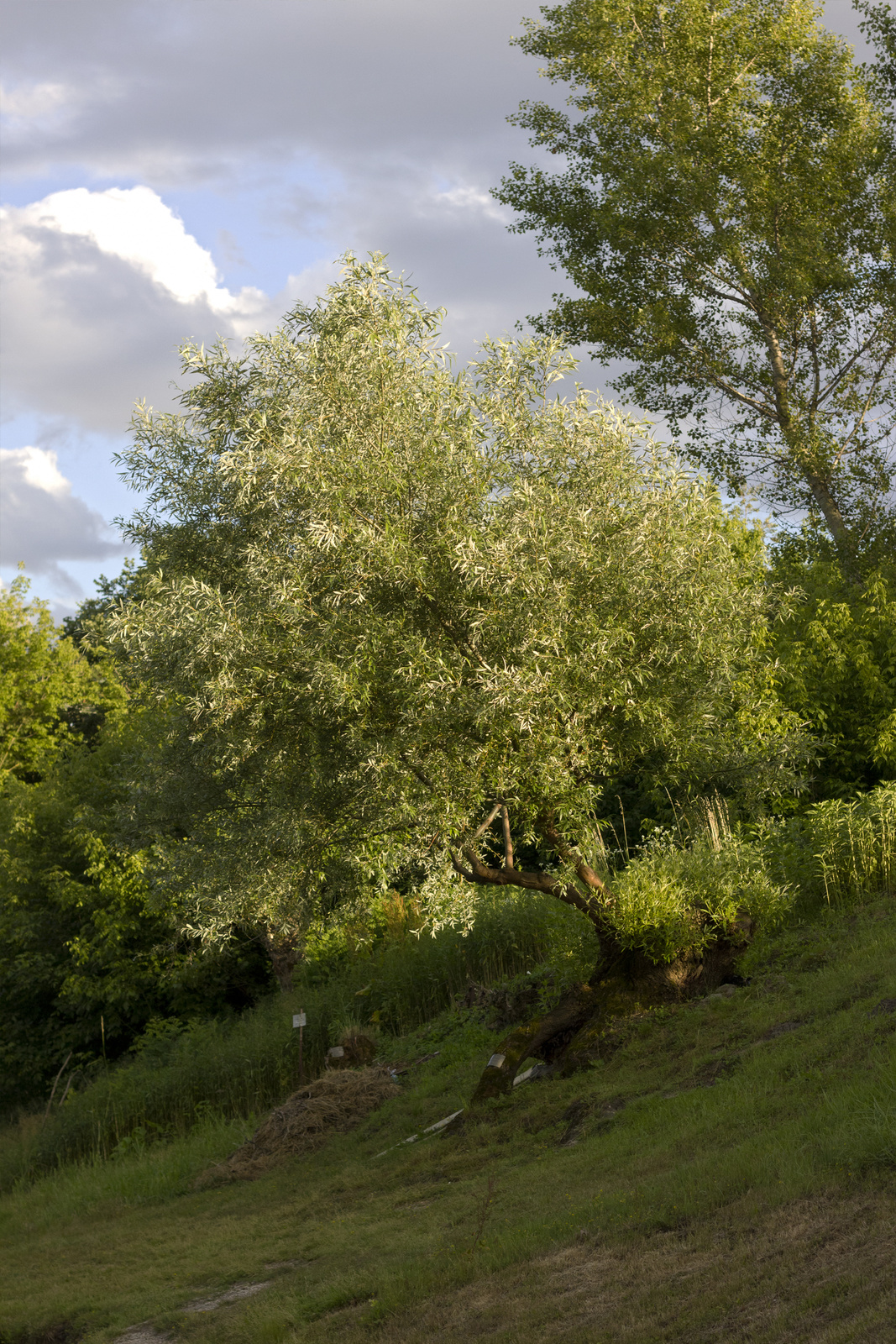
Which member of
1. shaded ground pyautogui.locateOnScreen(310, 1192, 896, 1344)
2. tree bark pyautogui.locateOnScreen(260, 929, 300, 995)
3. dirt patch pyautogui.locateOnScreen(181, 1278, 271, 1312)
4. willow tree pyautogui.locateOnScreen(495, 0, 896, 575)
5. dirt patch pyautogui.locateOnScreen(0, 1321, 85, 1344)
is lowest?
dirt patch pyautogui.locateOnScreen(0, 1321, 85, 1344)

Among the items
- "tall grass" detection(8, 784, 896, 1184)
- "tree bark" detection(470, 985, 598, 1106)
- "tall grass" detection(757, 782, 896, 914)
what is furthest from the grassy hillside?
"tall grass" detection(8, 784, 896, 1184)

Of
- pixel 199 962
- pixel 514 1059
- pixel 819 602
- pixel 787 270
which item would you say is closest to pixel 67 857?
pixel 199 962

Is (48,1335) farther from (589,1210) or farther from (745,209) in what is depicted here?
(745,209)

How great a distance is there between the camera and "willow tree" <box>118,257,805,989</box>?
872 cm

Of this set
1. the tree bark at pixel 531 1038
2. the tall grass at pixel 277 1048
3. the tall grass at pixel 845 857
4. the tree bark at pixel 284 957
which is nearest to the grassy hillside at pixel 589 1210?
the tree bark at pixel 531 1038

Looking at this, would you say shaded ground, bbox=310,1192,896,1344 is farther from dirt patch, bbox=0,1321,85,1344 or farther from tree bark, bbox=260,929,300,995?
tree bark, bbox=260,929,300,995

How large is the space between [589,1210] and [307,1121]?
670 cm

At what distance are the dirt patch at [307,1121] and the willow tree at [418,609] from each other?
11.0 ft

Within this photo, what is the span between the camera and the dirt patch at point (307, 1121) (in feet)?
40.5

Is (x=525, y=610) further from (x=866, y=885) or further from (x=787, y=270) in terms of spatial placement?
(x=787, y=270)

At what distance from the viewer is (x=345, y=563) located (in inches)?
348

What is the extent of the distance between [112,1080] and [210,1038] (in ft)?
5.72

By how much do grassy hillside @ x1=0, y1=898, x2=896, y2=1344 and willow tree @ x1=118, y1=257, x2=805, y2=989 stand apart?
2050mm

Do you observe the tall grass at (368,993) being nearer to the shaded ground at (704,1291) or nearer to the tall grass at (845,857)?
the tall grass at (845,857)
